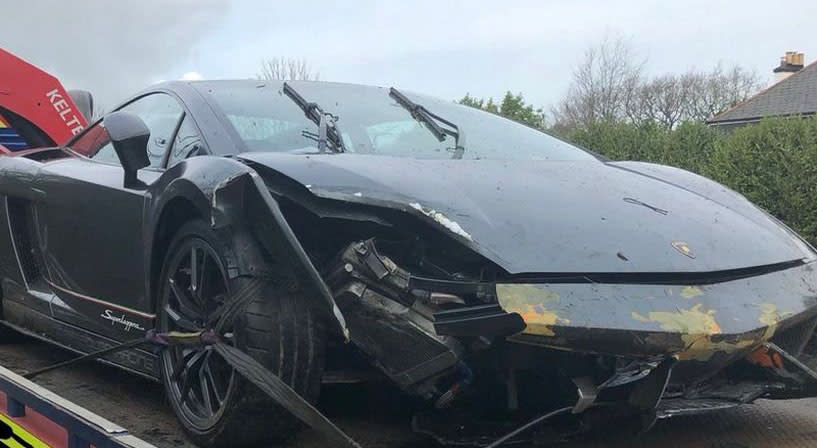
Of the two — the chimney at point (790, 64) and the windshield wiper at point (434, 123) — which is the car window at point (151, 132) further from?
the chimney at point (790, 64)

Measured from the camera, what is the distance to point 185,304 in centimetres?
263

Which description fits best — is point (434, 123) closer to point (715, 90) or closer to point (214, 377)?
point (214, 377)

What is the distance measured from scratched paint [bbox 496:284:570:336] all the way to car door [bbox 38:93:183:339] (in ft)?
4.47

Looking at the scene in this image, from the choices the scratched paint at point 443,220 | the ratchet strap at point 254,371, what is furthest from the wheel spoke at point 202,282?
the scratched paint at point 443,220

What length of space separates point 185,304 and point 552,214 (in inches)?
46.4

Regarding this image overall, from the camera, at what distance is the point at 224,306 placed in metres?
2.39

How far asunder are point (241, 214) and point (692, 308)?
1229 mm

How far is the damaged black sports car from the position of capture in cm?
211

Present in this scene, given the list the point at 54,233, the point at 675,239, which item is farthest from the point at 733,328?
the point at 54,233

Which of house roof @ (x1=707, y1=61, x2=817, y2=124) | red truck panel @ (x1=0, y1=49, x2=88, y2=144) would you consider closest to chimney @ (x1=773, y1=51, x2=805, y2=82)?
house roof @ (x1=707, y1=61, x2=817, y2=124)

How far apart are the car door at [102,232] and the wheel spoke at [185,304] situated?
0.73ft

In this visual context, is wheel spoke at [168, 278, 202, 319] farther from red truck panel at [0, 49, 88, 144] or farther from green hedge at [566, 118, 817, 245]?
green hedge at [566, 118, 817, 245]

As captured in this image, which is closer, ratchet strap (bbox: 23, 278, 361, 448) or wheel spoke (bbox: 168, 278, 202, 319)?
ratchet strap (bbox: 23, 278, 361, 448)

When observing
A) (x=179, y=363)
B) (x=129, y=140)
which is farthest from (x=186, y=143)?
(x=179, y=363)
